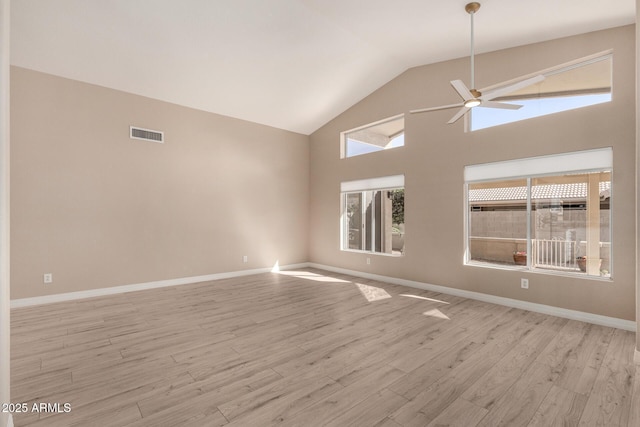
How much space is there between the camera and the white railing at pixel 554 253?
400 centimetres

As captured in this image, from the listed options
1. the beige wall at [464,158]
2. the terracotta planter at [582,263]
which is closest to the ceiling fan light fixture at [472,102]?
the beige wall at [464,158]

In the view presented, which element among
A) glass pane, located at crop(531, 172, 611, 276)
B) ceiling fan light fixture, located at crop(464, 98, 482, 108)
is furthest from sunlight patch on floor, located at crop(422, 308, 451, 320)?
ceiling fan light fixture, located at crop(464, 98, 482, 108)

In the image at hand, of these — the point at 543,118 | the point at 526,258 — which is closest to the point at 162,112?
the point at 543,118

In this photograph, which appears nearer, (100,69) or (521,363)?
(521,363)

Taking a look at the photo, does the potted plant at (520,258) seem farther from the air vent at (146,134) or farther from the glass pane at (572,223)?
the air vent at (146,134)

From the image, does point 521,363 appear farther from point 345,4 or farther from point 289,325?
point 345,4

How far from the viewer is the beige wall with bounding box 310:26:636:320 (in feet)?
11.7

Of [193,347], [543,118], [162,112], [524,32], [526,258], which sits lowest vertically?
[193,347]

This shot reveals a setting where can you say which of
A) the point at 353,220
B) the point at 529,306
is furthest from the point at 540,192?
the point at 353,220

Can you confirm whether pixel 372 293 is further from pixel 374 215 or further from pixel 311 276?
pixel 374 215

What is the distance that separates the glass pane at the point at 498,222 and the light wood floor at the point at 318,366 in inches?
33.1

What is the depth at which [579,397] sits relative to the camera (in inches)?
86.5

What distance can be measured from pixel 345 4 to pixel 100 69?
382 centimetres

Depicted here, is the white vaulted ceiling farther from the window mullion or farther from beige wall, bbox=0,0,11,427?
beige wall, bbox=0,0,11,427
